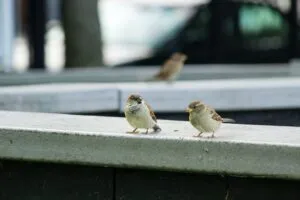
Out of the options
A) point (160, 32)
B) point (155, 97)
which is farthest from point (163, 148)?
point (160, 32)

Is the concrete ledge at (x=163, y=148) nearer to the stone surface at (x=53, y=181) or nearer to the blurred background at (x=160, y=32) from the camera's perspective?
the stone surface at (x=53, y=181)

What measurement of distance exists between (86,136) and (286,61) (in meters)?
11.3

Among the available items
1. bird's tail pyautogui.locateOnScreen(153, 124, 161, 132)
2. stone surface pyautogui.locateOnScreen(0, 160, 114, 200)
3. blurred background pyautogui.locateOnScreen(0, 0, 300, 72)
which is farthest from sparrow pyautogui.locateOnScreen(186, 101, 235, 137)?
blurred background pyautogui.locateOnScreen(0, 0, 300, 72)

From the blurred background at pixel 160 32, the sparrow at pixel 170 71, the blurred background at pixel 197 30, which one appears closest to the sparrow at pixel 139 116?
the sparrow at pixel 170 71

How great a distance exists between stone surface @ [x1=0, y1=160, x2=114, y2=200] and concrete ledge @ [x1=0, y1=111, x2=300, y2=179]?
0.14 meters

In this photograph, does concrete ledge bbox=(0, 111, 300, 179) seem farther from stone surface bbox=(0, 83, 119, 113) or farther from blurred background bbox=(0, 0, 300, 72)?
blurred background bbox=(0, 0, 300, 72)

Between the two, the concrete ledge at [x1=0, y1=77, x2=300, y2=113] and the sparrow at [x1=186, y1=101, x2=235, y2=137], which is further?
the concrete ledge at [x1=0, y1=77, x2=300, y2=113]

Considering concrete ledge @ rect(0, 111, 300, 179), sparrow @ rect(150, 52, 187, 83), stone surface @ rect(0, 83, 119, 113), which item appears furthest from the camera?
sparrow @ rect(150, 52, 187, 83)

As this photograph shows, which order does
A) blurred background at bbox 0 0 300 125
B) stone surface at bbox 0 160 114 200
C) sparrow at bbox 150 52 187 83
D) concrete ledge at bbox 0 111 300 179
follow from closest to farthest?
concrete ledge at bbox 0 111 300 179, stone surface at bbox 0 160 114 200, sparrow at bbox 150 52 187 83, blurred background at bbox 0 0 300 125

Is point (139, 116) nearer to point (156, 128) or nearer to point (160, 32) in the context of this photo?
point (156, 128)

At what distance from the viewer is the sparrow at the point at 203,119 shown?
432 centimetres

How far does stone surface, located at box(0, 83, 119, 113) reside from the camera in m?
6.56

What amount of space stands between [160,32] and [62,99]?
35.4ft

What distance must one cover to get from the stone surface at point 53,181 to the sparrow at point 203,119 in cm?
50
